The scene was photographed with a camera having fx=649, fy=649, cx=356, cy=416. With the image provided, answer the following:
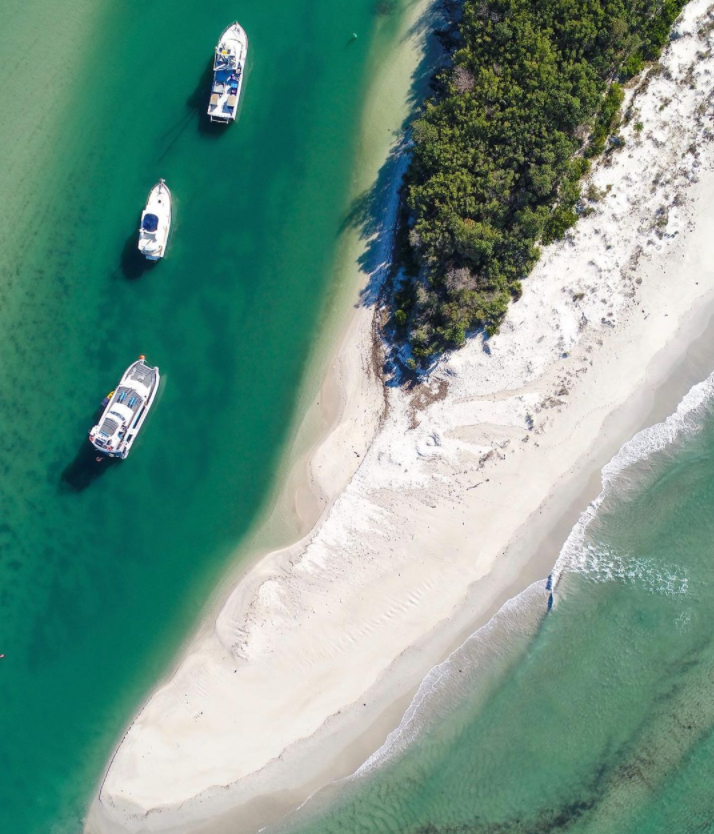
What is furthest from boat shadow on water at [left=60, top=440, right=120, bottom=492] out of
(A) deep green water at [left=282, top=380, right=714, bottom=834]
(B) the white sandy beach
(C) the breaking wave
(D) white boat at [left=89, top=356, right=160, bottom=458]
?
(A) deep green water at [left=282, top=380, right=714, bottom=834]

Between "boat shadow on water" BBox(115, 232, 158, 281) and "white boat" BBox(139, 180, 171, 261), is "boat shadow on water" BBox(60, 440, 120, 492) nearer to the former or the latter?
"boat shadow on water" BBox(115, 232, 158, 281)

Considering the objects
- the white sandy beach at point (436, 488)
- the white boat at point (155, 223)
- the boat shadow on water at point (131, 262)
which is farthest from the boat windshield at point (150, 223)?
the white sandy beach at point (436, 488)

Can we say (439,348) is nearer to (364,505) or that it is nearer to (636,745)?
(364,505)

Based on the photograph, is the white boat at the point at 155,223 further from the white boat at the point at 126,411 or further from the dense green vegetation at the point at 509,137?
the dense green vegetation at the point at 509,137

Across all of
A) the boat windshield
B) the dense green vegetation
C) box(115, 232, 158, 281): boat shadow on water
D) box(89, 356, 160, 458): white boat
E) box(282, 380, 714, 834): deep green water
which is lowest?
box(282, 380, 714, 834): deep green water

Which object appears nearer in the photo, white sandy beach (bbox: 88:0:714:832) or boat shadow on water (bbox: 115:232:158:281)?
white sandy beach (bbox: 88:0:714:832)

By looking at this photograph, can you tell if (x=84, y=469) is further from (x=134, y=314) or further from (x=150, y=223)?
(x=150, y=223)

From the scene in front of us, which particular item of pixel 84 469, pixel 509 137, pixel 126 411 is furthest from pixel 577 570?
pixel 84 469
